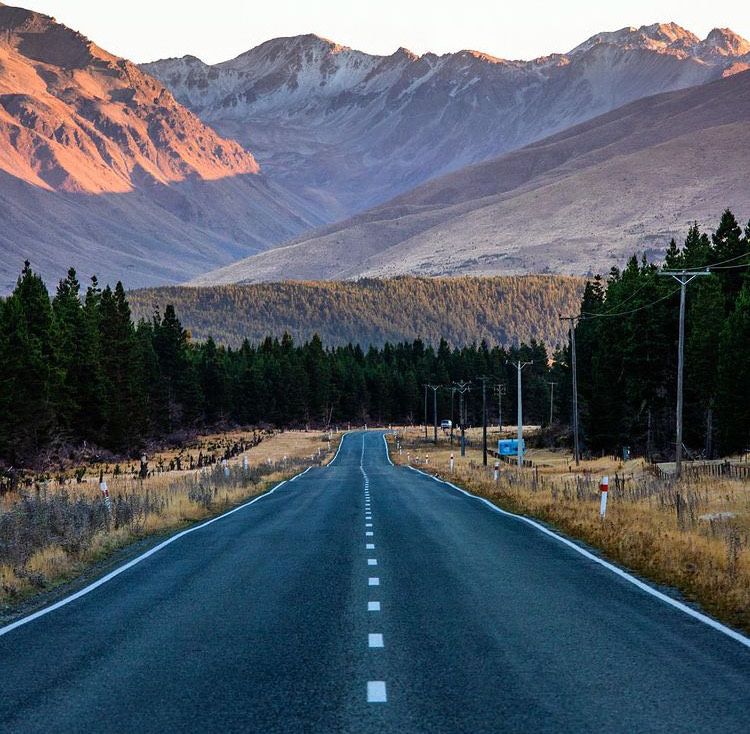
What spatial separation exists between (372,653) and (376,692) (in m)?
1.50

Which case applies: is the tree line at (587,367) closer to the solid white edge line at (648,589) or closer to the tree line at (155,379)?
the tree line at (155,379)

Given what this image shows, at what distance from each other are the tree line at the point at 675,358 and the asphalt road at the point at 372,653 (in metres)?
46.6

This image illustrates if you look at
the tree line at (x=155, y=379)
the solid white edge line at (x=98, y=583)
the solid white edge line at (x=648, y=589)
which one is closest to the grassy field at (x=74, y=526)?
the solid white edge line at (x=98, y=583)

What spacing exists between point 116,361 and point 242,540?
66.1 m

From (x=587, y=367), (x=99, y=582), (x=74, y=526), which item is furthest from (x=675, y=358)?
(x=99, y=582)

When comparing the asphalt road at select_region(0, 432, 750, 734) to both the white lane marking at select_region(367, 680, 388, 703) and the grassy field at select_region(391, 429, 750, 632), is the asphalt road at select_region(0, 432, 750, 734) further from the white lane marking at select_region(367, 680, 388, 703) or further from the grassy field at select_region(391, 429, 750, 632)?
the grassy field at select_region(391, 429, 750, 632)

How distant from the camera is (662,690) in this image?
8.62m

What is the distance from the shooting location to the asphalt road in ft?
26.0

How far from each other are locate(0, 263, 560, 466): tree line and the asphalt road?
4895 centimetres

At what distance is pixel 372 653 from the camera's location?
10.0 meters

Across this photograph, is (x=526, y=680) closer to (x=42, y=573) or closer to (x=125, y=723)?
(x=125, y=723)

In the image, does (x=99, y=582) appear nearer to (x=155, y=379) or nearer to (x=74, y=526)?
(x=74, y=526)

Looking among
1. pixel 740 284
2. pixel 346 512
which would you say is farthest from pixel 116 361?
pixel 346 512

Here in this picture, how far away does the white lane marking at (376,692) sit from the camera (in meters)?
8.29
